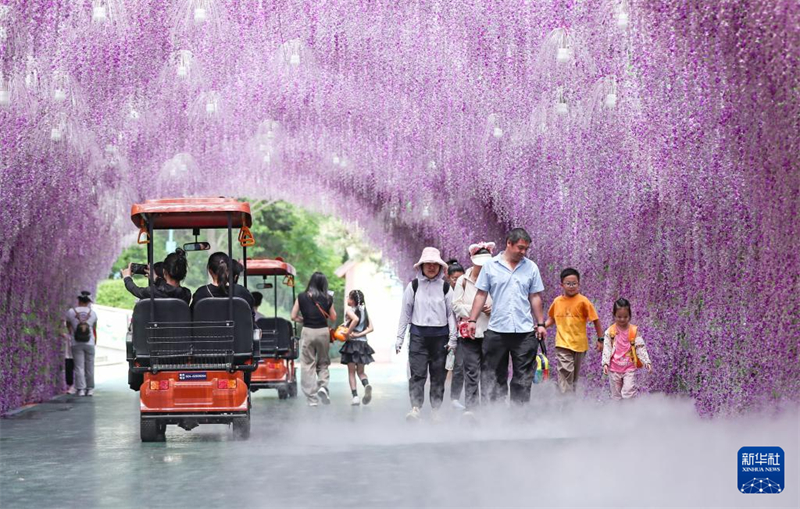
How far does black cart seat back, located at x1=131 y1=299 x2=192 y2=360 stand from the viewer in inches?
392

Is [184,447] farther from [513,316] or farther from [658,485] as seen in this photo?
[658,485]

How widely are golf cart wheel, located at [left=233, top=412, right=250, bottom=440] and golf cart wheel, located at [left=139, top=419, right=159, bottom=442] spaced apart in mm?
605

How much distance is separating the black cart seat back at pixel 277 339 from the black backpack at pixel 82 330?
106 inches

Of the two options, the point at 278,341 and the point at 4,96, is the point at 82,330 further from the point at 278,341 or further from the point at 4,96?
the point at 4,96

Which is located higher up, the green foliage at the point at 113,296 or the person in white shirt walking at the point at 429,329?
the green foliage at the point at 113,296

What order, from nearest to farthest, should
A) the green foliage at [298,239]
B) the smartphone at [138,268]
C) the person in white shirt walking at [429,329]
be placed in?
the smartphone at [138,268], the person in white shirt walking at [429,329], the green foliage at [298,239]

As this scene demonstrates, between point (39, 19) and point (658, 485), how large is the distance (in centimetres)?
704

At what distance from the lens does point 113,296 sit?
39750mm

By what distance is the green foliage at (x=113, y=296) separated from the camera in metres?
39.6

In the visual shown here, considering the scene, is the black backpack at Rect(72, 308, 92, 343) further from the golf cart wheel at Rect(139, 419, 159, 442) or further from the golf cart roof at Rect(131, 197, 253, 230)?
the golf cart wheel at Rect(139, 419, 159, 442)

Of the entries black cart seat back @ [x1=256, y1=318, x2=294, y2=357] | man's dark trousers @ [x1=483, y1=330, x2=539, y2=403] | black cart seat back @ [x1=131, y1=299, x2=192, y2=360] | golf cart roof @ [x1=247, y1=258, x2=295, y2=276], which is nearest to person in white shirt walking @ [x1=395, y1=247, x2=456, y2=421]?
man's dark trousers @ [x1=483, y1=330, x2=539, y2=403]

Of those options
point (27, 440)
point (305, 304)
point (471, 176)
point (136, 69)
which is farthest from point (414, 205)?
point (27, 440)

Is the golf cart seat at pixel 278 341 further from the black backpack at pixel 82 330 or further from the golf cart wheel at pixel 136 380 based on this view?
the golf cart wheel at pixel 136 380

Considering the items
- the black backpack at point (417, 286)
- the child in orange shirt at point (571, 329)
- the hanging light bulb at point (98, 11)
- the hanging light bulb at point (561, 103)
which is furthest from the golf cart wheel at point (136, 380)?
the hanging light bulb at point (561, 103)
